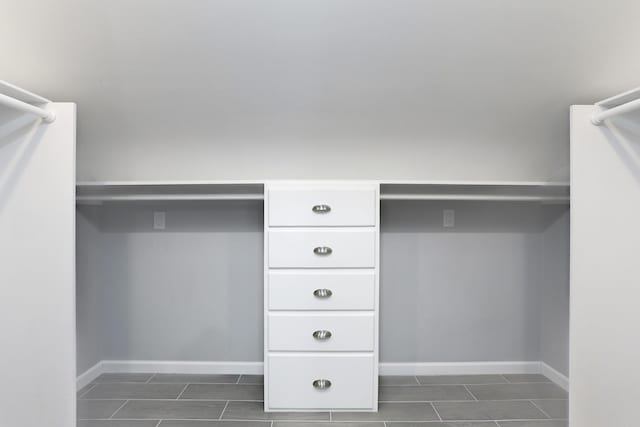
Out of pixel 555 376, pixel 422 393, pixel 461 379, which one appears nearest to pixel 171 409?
pixel 422 393

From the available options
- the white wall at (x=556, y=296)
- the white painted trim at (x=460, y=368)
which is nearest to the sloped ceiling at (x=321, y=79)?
the white wall at (x=556, y=296)

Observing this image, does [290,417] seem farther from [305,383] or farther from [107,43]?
[107,43]

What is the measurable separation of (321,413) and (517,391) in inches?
44.6

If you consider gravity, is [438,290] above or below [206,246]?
below

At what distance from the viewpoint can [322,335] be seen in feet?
6.81

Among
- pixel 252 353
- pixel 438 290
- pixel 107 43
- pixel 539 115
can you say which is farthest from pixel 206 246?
pixel 539 115

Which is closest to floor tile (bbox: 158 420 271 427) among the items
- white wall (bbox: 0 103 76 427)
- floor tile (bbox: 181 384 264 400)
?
floor tile (bbox: 181 384 264 400)

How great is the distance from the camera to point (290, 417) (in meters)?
2.07

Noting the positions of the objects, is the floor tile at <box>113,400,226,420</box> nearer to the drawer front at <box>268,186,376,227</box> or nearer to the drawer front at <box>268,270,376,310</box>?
the drawer front at <box>268,270,376,310</box>

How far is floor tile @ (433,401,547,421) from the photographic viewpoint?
2.08m

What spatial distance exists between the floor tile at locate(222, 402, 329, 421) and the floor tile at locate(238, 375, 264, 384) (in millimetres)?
301

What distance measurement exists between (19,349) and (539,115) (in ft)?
8.60

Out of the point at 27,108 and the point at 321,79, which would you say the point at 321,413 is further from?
the point at 27,108

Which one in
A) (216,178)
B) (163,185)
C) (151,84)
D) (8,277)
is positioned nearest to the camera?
(8,277)
